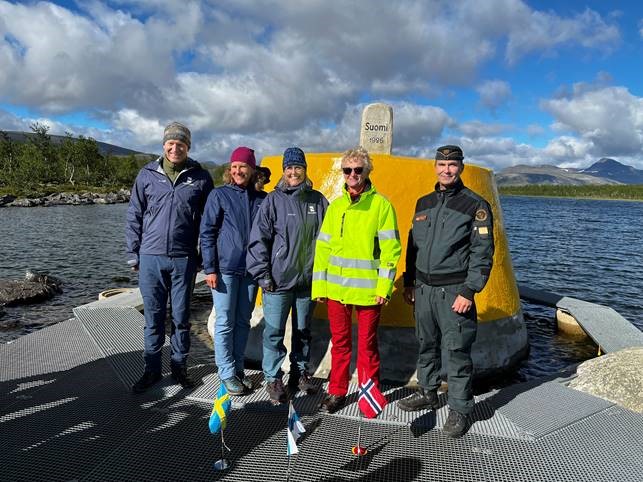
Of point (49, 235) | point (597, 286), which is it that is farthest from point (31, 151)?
point (597, 286)

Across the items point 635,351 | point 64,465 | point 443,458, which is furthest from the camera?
point 635,351

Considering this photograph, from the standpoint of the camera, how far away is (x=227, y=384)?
4652mm

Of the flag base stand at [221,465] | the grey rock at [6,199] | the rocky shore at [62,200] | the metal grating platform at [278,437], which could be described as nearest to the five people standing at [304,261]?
the metal grating platform at [278,437]

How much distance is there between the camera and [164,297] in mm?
4660

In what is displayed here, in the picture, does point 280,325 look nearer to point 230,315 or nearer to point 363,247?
point 230,315

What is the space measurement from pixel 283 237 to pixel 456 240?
5.12ft

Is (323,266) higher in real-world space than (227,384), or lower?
higher

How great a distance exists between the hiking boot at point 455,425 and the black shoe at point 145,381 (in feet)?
9.60

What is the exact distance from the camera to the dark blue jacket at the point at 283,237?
433 cm

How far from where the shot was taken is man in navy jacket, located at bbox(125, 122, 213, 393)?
4469 mm

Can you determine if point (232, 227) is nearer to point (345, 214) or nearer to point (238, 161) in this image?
point (238, 161)

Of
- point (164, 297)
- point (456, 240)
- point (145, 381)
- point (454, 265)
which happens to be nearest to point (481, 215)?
point (456, 240)

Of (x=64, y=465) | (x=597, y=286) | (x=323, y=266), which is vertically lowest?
(x=597, y=286)

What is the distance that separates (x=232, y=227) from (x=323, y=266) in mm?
982
